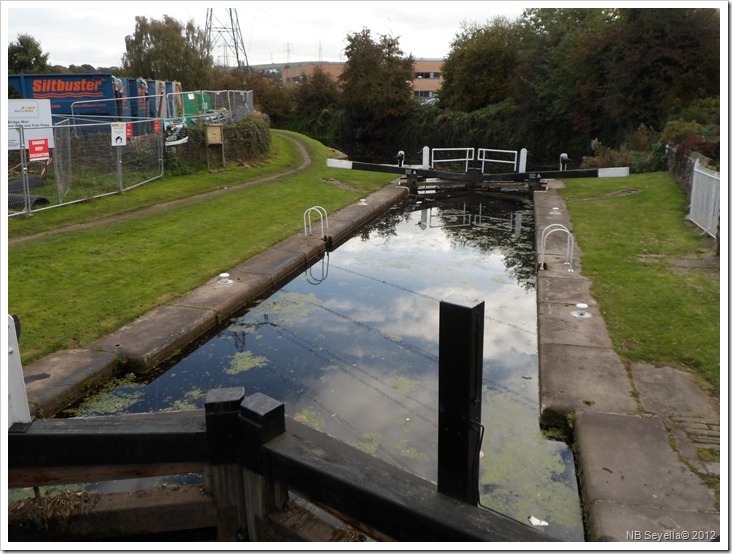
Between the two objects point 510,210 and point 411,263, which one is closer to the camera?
point 411,263

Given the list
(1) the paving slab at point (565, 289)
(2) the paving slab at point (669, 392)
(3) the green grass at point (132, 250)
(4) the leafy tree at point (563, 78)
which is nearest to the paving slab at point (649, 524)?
(2) the paving slab at point (669, 392)

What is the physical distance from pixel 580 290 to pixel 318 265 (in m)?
4.52

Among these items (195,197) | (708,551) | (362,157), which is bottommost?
(708,551)

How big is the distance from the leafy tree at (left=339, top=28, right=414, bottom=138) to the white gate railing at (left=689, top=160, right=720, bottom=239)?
130 feet

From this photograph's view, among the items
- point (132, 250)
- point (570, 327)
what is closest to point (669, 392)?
point (570, 327)

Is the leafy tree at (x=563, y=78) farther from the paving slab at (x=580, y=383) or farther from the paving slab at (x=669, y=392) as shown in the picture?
the paving slab at (x=669, y=392)

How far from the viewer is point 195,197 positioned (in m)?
15.9

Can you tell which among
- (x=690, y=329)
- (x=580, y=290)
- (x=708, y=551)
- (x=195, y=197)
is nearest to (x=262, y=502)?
(x=708, y=551)

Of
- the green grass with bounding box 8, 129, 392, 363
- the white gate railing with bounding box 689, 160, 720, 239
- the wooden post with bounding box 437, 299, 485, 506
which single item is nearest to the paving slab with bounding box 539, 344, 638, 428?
the wooden post with bounding box 437, 299, 485, 506

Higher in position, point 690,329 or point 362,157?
point 362,157

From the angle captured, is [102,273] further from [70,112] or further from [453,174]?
[70,112]

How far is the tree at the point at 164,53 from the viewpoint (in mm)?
40781

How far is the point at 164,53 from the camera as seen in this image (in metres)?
40.9

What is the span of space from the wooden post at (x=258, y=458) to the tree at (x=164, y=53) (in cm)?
4123
